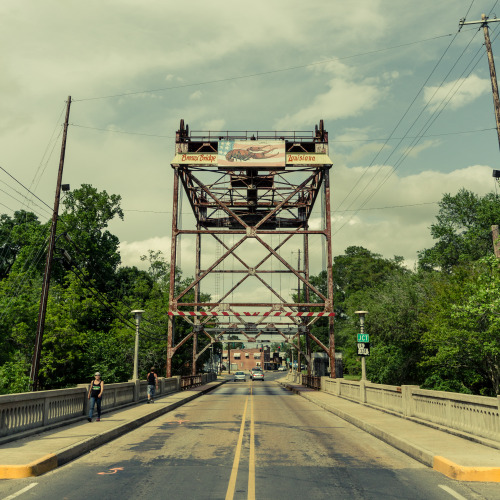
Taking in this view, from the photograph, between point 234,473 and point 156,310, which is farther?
point 156,310

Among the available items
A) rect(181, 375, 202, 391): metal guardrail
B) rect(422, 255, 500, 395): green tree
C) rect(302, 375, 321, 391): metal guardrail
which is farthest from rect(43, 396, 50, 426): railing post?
rect(302, 375, 321, 391): metal guardrail

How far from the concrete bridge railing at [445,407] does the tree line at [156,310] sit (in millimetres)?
3373

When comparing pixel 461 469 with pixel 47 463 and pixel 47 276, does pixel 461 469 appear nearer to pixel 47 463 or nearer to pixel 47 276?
pixel 47 463

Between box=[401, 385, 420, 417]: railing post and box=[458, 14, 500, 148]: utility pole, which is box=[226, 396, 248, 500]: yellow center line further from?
box=[458, 14, 500, 148]: utility pole

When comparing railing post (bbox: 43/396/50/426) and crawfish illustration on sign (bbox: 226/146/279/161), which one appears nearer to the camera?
railing post (bbox: 43/396/50/426)

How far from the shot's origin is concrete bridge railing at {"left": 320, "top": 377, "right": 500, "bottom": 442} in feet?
35.3

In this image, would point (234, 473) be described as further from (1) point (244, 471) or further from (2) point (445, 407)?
(2) point (445, 407)

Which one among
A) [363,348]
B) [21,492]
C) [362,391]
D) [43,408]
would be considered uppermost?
[363,348]

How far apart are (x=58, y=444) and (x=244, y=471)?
4.40 meters

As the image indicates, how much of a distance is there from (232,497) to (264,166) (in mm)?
29142

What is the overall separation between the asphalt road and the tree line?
24.0 feet

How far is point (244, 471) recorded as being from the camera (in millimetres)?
8680

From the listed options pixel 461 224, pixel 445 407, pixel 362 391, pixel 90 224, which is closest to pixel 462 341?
pixel 362 391

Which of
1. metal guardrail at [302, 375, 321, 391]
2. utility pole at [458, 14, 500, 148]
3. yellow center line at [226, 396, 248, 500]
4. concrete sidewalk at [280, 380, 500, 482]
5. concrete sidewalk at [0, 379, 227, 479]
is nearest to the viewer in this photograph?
yellow center line at [226, 396, 248, 500]
